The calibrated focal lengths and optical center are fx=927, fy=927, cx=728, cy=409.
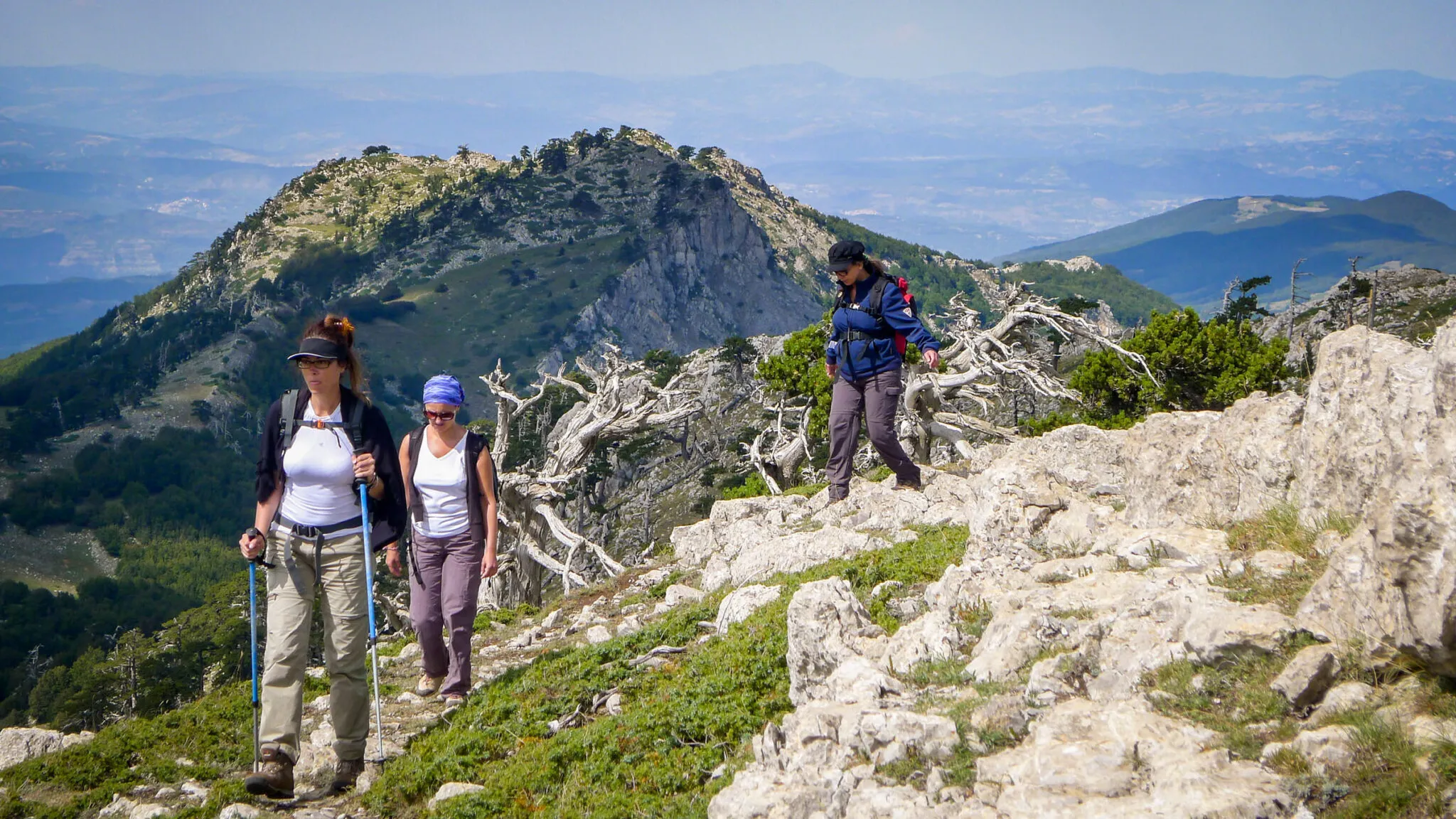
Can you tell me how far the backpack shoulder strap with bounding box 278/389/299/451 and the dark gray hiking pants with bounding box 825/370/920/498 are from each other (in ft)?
21.9

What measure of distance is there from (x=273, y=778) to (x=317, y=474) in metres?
2.25

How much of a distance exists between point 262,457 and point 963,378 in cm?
1450

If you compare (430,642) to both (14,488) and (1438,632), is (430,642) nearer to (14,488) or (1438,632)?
(1438,632)

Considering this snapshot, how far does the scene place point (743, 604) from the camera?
986 centimetres

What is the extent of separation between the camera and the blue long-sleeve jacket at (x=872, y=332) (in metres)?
11.5

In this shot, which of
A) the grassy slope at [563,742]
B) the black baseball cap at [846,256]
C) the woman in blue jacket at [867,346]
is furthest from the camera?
the woman in blue jacket at [867,346]

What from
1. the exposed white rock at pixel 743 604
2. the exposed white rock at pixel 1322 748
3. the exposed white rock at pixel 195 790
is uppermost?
the exposed white rock at pixel 1322 748

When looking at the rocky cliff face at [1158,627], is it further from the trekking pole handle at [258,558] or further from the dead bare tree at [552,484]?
the dead bare tree at [552,484]

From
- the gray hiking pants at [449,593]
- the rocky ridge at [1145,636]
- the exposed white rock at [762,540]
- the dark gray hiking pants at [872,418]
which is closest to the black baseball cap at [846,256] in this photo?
the dark gray hiking pants at [872,418]

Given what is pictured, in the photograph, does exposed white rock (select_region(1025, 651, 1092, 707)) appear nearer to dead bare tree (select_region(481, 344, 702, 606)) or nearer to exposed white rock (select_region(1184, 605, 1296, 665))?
exposed white rock (select_region(1184, 605, 1296, 665))

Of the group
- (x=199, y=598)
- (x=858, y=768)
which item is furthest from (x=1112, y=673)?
(x=199, y=598)

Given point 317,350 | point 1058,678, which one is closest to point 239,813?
point 317,350

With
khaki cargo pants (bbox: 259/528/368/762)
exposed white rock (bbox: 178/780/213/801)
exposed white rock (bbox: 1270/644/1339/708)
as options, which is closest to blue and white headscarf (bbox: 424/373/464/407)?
khaki cargo pants (bbox: 259/528/368/762)

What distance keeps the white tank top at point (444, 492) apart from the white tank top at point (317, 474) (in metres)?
1.03
